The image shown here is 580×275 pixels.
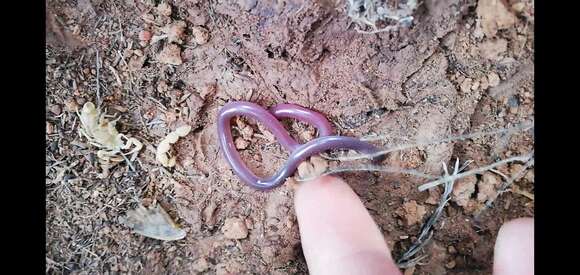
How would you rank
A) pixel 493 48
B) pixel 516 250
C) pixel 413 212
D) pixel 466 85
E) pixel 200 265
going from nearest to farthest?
pixel 516 250
pixel 493 48
pixel 466 85
pixel 413 212
pixel 200 265

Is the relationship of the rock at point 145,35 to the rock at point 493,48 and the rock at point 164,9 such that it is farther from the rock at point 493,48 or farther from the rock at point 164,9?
the rock at point 493,48

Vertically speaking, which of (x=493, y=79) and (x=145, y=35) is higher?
(x=493, y=79)

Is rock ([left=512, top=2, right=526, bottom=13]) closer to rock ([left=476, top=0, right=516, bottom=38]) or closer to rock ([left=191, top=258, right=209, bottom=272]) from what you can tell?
rock ([left=476, top=0, right=516, bottom=38])

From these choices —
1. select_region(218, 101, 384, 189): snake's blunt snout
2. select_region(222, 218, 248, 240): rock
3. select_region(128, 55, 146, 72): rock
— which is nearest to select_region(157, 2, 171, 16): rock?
select_region(128, 55, 146, 72): rock

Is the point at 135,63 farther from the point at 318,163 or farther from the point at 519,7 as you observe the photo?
the point at 519,7

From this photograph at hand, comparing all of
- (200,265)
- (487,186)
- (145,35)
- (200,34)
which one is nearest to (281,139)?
(200,34)
